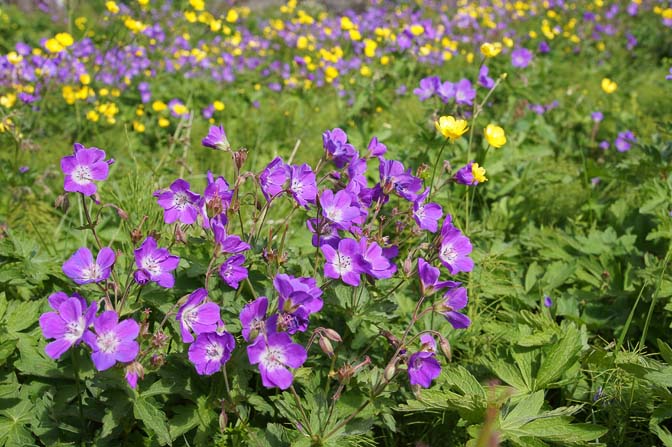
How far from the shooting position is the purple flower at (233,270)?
1.66m

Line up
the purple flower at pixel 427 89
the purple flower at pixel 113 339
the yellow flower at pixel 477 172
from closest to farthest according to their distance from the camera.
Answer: the purple flower at pixel 113 339 < the yellow flower at pixel 477 172 < the purple flower at pixel 427 89

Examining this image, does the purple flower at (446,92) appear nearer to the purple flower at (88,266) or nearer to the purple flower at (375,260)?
the purple flower at (375,260)

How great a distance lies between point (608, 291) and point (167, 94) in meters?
3.44

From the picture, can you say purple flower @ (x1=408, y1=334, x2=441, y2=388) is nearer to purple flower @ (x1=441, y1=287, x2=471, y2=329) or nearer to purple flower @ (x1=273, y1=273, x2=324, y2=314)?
purple flower @ (x1=441, y1=287, x2=471, y2=329)

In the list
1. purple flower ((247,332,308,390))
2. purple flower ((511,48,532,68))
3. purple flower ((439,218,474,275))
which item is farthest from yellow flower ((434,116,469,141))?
purple flower ((511,48,532,68))

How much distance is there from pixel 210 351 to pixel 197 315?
0.32 feet

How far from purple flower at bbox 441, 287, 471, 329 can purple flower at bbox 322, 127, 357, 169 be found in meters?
0.54

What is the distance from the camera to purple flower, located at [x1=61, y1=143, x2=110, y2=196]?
64.5 inches

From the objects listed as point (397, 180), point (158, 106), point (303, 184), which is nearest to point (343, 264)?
point (303, 184)

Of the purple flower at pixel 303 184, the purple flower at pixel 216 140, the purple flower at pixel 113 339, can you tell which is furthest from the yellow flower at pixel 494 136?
the purple flower at pixel 113 339

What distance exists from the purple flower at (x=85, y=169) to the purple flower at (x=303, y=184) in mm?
512

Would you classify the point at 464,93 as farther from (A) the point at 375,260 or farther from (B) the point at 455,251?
(A) the point at 375,260

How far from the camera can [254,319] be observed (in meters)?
1.53

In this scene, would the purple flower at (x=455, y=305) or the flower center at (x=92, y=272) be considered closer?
the flower center at (x=92, y=272)
